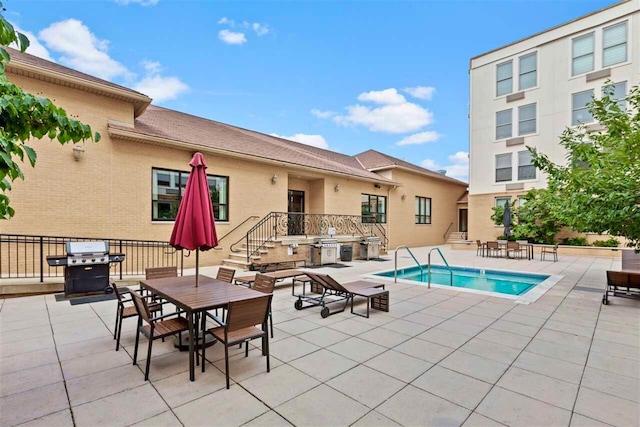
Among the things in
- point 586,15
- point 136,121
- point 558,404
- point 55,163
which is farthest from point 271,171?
point 586,15

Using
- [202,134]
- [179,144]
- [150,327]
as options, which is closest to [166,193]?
[179,144]

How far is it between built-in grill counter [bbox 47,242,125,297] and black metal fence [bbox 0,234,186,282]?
0.78 metres

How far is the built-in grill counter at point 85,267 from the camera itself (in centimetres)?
710

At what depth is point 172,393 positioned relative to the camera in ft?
10.3

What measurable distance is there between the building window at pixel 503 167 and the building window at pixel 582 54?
5642 mm

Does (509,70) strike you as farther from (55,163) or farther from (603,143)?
(55,163)

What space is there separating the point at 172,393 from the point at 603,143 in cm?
1052

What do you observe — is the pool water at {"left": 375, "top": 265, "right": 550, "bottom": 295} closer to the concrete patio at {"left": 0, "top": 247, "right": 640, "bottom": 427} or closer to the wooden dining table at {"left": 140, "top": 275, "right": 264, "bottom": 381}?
the concrete patio at {"left": 0, "top": 247, "right": 640, "bottom": 427}

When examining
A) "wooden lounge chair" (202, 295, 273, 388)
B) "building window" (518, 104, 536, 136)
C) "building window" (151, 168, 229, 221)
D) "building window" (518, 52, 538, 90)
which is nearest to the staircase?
"building window" (518, 104, 536, 136)

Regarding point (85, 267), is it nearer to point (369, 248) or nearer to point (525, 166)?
point (369, 248)

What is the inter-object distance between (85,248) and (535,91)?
23910 mm

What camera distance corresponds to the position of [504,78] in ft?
68.6

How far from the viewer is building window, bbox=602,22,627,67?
667 inches

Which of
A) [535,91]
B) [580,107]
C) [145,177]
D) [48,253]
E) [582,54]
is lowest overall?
[48,253]
